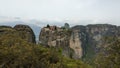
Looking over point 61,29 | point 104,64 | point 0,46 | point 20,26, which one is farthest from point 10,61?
point 61,29

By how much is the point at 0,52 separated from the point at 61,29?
3397 inches

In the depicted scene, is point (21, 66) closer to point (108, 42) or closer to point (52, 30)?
point (108, 42)

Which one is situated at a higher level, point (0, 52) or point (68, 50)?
point (0, 52)

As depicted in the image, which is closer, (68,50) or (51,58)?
(51,58)

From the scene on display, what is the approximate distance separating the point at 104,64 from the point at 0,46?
1835cm

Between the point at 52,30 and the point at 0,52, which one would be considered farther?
the point at 52,30

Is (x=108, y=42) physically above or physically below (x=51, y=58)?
above

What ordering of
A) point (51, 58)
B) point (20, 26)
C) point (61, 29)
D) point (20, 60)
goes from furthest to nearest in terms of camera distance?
point (61, 29) → point (20, 26) → point (51, 58) → point (20, 60)

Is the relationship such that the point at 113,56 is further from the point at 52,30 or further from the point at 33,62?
the point at 52,30

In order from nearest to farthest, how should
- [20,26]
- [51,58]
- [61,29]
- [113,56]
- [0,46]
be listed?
1. [113,56]
2. [0,46]
3. [51,58]
4. [20,26]
5. [61,29]

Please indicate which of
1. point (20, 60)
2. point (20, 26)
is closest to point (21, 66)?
point (20, 60)

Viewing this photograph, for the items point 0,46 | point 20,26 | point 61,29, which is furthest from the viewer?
point 61,29

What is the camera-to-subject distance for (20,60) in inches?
1631

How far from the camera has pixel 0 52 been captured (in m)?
42.4
